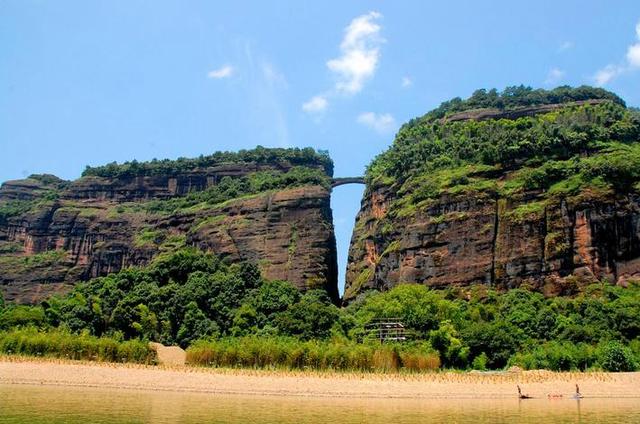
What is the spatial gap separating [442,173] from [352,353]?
143 feet

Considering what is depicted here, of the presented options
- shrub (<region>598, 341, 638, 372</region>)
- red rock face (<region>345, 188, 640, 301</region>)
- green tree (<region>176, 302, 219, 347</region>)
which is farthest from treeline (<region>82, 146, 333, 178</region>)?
shrub (<region>598, 341, 638, 372</region>)

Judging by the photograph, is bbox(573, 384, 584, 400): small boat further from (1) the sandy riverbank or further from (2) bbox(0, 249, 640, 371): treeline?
(2) bbox(0, 249, 640, 371): treeline

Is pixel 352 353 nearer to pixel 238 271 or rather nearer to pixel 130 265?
pixel 238 271

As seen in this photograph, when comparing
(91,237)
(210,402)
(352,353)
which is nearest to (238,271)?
(352,353)

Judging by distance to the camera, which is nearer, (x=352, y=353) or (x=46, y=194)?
(x=352, y=353)

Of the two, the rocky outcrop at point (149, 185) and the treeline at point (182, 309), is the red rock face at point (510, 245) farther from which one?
the rocky outcrop at point (149, 185)

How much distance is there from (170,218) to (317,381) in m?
69.4

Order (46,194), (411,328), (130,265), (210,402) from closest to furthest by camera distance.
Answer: (210,402)
(411,328)
(130,265)
(46,194)

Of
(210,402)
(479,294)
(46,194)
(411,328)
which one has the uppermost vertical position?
(46,194)

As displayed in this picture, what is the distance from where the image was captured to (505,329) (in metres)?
66.0

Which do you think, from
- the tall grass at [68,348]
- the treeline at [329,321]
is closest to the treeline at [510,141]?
the treeline at [329,321]

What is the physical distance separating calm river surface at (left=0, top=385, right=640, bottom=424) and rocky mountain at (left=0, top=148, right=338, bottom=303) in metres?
53.1

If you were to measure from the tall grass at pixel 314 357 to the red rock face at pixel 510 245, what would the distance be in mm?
26129

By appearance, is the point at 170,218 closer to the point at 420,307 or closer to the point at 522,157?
the point at 420,307
